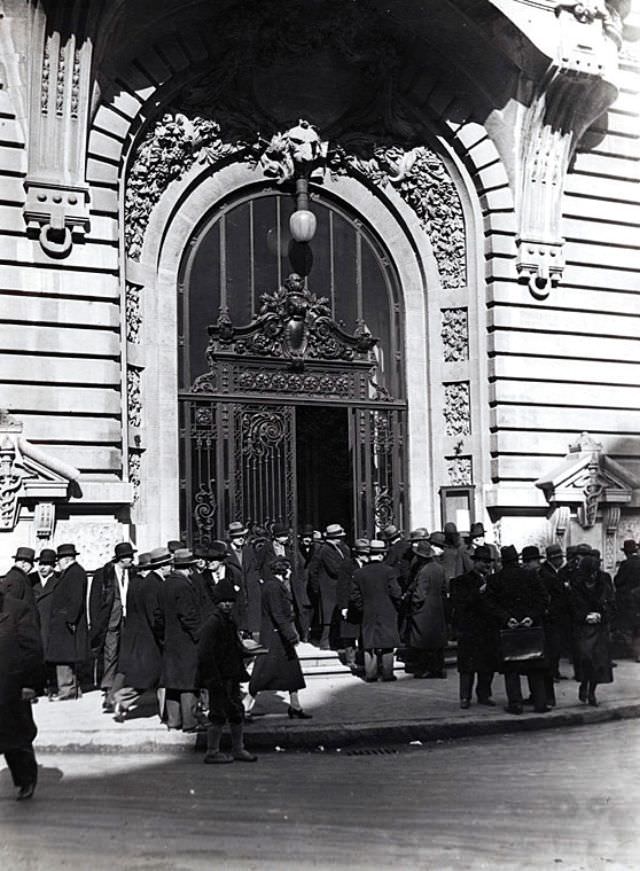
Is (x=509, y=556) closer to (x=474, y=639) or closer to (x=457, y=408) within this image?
(x=474, y=639)

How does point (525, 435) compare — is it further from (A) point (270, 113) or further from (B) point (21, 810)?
(B) point (21, 810)

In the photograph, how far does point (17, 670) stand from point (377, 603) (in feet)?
19.9

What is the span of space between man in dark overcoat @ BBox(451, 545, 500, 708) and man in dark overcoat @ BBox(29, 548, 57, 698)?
4810 mm

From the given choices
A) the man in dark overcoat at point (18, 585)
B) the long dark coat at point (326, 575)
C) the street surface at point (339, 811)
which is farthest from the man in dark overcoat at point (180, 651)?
the long dark coat at point (326, 575)

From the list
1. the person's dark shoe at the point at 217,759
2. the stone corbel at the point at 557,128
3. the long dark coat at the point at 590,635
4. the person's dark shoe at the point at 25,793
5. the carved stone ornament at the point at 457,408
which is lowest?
the person's dark shoe at the point at 217,759

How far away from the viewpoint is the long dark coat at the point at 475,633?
1228cm

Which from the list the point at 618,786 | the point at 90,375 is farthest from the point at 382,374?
the point at 618,786

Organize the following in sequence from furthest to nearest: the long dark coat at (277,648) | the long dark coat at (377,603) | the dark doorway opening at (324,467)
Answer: the dark doorway opening at (324,467) < the long dark coat at (377,603) < the long dark coat at (277,648)

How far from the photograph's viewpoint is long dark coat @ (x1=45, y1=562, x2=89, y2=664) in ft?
42.3

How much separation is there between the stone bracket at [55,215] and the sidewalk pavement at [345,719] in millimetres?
5926

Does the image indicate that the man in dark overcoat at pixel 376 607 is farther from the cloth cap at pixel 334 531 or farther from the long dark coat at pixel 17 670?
the long dark coat at pixel 17 670

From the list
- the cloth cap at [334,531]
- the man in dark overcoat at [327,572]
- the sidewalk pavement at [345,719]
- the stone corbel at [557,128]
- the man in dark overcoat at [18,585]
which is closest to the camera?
the sidewalk pavement at [345,719]

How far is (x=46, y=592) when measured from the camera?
1308 cm

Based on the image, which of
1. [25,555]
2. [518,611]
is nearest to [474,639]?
[518,611]
